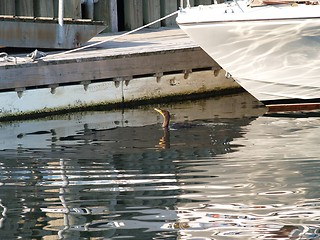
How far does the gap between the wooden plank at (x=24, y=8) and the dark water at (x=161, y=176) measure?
3.50 m

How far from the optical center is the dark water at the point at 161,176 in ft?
33.8

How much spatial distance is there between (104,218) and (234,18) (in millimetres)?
6269

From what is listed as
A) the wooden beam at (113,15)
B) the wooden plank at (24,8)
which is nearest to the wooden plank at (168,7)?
the wooden beam at (113,15)

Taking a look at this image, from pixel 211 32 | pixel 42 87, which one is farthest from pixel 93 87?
pixel 211 32

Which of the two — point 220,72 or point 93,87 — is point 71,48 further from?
point 220,72

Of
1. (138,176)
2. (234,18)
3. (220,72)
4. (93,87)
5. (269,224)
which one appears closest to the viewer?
(269,224)

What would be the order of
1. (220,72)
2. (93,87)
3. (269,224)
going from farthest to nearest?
(220,72) → (93,87) → (269,224)

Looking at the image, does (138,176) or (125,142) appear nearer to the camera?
(138,176)

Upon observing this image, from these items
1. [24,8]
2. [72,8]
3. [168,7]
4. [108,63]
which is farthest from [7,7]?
[168,7]

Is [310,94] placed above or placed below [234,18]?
below

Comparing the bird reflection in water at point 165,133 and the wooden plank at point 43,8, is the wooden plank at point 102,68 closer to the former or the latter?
the bird reflection in water at point 165,133

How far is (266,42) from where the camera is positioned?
16.5m

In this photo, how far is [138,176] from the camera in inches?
497

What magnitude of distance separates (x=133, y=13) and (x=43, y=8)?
1957 millimetres
